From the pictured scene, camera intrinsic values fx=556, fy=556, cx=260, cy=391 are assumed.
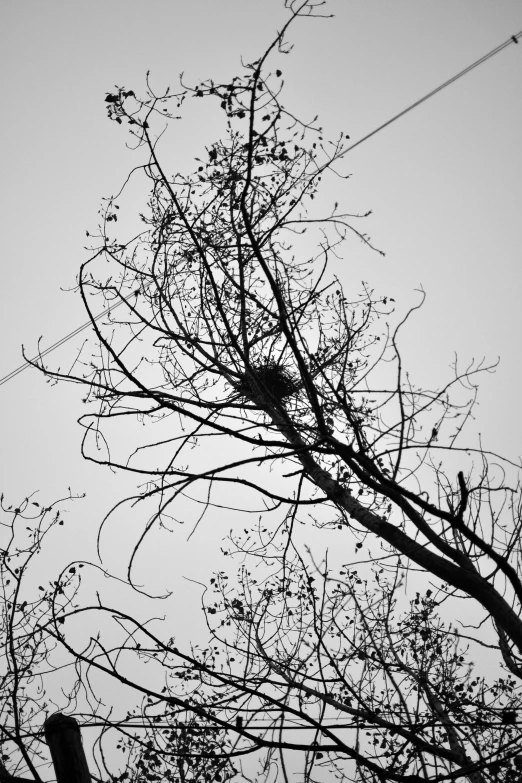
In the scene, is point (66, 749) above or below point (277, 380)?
below

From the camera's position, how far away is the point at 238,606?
5012 millimetres

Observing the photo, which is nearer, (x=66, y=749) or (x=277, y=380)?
(x=66, y=749)

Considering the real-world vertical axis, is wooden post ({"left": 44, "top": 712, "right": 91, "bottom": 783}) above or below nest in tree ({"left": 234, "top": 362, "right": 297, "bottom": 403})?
below

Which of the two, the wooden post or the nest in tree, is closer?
the wooden post

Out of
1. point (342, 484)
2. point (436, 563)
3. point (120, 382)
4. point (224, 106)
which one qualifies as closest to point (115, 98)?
point (224, 106)

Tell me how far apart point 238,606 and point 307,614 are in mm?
821

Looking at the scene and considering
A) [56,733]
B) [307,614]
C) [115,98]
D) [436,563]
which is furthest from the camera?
[307,614]

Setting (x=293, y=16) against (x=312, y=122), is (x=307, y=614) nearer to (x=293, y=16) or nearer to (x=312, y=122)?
(x=312, y=122)

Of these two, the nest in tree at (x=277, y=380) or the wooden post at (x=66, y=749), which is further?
the nest in tree at (x=277, y=380)

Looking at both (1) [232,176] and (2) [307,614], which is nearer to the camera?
(1) [232,176]

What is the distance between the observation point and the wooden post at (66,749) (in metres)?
1.74

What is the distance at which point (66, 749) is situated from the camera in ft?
5.79

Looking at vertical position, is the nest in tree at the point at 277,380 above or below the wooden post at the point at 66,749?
above

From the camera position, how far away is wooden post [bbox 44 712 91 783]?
68.4 inches
